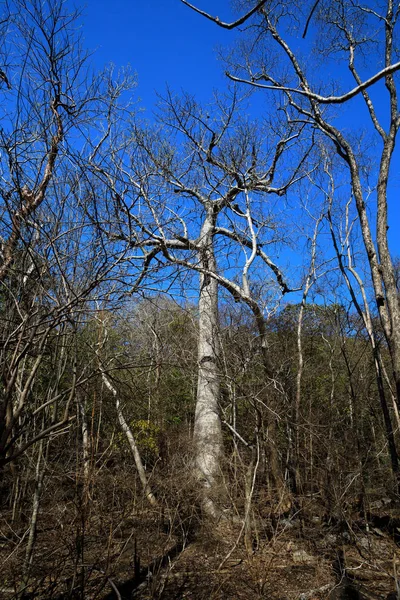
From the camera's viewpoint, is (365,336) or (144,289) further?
(365,336)

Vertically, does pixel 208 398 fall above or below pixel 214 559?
above

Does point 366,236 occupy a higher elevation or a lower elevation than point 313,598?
higher

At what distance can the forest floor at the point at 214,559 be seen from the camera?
179 inches

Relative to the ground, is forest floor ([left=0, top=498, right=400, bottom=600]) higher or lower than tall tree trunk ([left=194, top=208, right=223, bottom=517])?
lower

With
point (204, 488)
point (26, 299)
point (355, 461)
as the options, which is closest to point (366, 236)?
point (355, 461)

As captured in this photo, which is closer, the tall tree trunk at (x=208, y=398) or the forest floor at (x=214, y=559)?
the forest floor at (x=214, y=559)

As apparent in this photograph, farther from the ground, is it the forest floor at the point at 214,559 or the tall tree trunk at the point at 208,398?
the tall tree trunk at the point at 208,398

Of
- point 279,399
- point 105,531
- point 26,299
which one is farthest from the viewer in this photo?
point 279,399

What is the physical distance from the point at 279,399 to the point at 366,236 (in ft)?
10.5

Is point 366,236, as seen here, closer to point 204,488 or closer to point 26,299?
point 204,488

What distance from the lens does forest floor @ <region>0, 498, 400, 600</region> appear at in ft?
14.9

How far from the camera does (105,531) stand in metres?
6.02

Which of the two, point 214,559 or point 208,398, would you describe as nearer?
point 214,559

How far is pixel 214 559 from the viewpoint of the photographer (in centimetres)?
604
